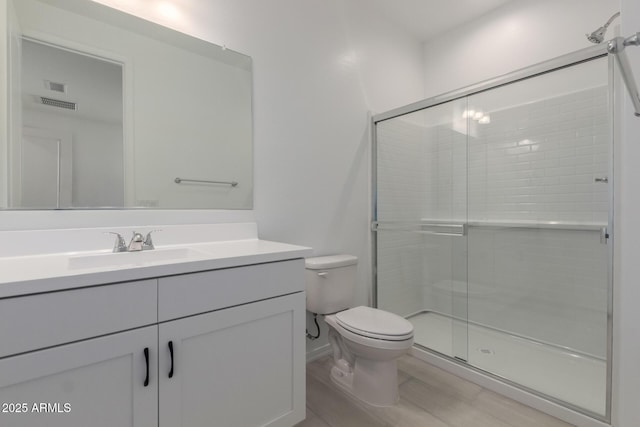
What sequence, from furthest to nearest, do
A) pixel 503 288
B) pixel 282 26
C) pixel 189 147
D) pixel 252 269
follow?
pixel 503 288, pixel 282 26, pixel 189 147, pixel 252 269

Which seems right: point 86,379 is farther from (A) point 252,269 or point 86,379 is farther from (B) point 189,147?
(B) point 189,147

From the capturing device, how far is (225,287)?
1.07 meters

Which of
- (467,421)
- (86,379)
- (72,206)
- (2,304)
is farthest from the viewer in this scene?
(467,421)

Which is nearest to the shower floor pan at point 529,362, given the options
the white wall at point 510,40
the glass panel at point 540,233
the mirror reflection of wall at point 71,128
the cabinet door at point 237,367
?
the glass panel at point 540,233

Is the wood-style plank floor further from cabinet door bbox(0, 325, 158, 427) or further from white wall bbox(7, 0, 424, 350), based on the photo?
cabinet door bbox(0, 325, 158, 427)

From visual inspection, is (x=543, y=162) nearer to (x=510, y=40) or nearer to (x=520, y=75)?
(x=520, y=75)

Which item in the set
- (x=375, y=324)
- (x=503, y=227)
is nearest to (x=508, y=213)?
(x=503, y=227)

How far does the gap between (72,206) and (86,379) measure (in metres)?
0.76

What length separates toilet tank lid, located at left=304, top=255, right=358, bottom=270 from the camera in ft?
5.98

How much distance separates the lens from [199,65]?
5.19 feet

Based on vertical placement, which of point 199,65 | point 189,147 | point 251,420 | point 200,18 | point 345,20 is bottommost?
point 251,420

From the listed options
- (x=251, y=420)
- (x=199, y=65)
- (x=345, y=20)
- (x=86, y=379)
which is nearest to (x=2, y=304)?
(x=86, y=379)

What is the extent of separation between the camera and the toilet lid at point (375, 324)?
150 cm

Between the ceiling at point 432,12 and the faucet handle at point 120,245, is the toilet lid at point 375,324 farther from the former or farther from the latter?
the ceiling at point 432,12
